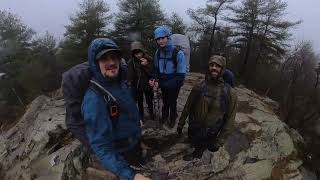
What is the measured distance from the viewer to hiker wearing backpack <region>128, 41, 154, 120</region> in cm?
648

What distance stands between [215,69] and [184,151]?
6.77 ft

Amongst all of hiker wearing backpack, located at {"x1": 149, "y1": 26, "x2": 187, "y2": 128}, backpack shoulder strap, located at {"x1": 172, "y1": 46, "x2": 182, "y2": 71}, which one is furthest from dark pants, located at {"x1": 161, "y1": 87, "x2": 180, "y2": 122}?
backpack shoulder strap, located at {"x1": 172, "y1": 46, "x2": 182, "y2": 71}

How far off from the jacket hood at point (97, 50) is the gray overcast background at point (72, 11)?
7496 cm

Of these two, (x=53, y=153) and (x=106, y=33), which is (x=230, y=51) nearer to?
(x=106, y=33)

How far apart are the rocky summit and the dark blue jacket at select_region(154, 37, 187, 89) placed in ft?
3.90

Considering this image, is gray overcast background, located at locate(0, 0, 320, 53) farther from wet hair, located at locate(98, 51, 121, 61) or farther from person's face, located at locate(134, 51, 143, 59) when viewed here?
wet hair, located at locate(98, 51, 121, 61)

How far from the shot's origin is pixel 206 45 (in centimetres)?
2997

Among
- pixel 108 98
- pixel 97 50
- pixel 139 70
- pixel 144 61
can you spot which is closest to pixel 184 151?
pixel 139 70

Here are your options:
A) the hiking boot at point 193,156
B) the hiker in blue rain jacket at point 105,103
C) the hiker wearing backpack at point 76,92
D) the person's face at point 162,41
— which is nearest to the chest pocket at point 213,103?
the hiking boot at point 193,156

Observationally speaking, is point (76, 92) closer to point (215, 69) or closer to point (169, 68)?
point (215, 69)

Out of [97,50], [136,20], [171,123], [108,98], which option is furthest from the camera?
[136,20]

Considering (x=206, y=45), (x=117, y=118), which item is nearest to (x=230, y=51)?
(x=206, y=45)

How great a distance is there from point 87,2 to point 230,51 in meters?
11.8

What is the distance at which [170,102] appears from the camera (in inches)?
279
